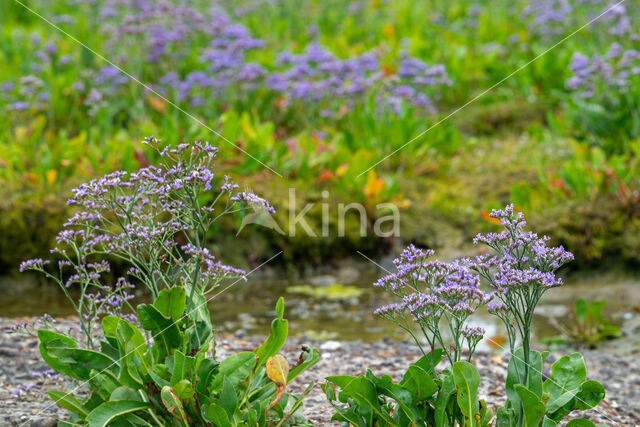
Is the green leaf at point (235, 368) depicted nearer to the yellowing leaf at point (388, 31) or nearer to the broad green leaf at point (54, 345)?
the broad green leaf at point (54, 345)

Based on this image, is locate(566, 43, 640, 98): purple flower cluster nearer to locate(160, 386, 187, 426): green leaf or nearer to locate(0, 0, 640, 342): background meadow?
locate(0, 0, 640, 342): background meadow

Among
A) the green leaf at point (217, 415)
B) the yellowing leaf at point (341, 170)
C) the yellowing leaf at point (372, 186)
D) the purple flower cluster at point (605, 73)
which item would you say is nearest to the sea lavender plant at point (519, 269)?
the green leaf at point (217, 415)

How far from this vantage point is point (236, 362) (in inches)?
103

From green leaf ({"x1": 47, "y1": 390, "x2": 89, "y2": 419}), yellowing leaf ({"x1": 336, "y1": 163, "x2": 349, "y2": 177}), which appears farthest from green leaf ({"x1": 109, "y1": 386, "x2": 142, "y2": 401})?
yellowing leaf ({"x1": 336, "y1": 163, "x2": 349, "y2": 177})

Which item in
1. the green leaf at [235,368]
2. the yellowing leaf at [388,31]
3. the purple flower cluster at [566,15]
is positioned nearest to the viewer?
the green leaf at [235,368]

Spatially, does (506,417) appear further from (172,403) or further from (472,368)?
(172,403)

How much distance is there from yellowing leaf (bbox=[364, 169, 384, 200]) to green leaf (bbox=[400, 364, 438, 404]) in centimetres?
412

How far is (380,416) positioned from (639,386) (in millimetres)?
2252

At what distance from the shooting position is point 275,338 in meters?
2.75

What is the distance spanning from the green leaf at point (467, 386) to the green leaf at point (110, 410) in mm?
1119

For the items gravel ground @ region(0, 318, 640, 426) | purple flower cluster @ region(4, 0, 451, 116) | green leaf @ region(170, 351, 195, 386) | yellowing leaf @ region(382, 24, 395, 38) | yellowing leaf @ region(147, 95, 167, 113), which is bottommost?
gravel ground @ region(0, 318, 640, 426)

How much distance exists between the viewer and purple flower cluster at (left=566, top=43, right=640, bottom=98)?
23.6 feet

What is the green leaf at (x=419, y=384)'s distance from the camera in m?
2.50

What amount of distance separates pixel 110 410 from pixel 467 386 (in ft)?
4.11
